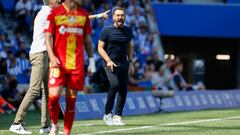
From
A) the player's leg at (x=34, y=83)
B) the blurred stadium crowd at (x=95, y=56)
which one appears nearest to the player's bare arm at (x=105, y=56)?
the player's leg at (x=34, y=83)

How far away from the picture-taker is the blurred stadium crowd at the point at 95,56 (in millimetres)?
20672

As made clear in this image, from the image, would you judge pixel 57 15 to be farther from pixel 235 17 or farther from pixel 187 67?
pixel 187 67

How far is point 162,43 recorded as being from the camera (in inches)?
1304

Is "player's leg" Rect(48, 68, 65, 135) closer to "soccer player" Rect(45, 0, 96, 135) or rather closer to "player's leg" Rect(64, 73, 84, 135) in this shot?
"soccer player" Rect(45, 0, 96, 135)

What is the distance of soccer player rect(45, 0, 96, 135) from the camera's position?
31.4 ft

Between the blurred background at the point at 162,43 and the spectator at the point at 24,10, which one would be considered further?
the spectator at the point at 24,10

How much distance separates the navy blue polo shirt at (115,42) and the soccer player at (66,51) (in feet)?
12.1

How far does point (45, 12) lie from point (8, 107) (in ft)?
24.2

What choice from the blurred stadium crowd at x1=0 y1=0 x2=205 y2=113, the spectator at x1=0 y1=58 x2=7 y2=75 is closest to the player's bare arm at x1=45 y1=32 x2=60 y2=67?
the blurred stadium crowd at x1=0 y1=0 x2=205 y2=113

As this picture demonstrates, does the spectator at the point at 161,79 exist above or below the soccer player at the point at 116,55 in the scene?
below

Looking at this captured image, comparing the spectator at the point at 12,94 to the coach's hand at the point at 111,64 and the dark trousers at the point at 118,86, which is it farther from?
the coach's hand at the point at 111,64

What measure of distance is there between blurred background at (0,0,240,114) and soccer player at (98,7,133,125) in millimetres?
6236

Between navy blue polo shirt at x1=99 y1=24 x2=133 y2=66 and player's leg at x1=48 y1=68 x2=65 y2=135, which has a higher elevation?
player's leg at x1=48 y1=68 x2=65 y2=135

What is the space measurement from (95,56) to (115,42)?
12400mm
